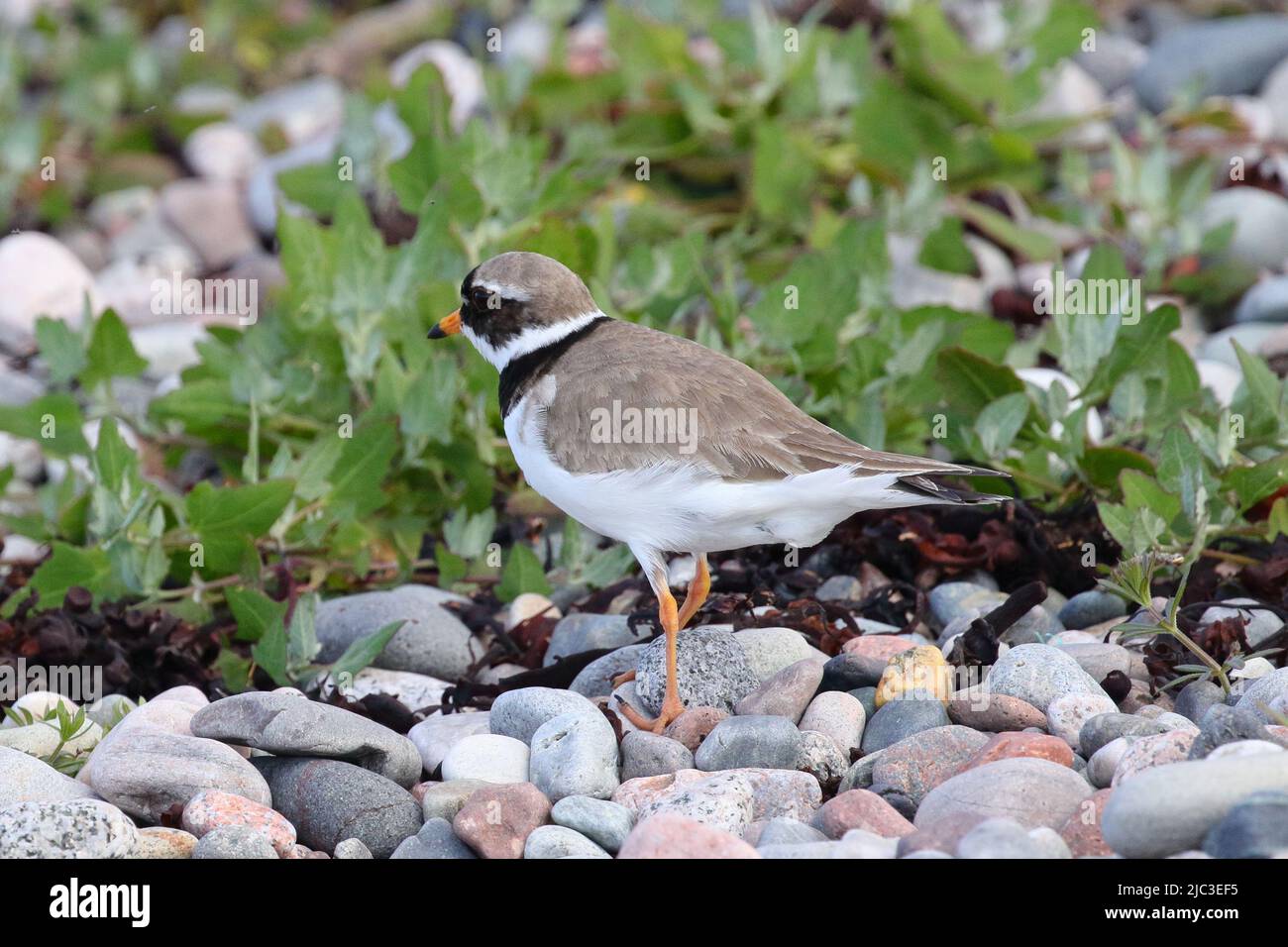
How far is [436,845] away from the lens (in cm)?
428

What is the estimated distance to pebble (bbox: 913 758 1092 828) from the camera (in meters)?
4.05

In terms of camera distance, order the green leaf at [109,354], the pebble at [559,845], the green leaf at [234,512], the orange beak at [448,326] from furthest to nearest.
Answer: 1. the green leaf at [109,354]
2. the green leaf at [234,512]
3. the orange beak at [448,326]
4. the pebble at [559,845]

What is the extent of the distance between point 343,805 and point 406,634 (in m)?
1.26

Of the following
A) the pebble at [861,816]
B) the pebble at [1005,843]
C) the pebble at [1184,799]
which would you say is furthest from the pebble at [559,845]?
the pebble at [1184,799]

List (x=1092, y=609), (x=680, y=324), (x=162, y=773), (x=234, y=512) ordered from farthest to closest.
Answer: (x=680, y=324)
(x=234, y=512)
(x=1092, y=609)
(x=162, y=773)

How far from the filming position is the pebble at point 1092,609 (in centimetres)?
552

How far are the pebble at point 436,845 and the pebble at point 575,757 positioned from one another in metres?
0.34

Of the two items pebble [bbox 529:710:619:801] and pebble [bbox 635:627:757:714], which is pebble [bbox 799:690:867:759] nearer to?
pebble [bbox 635:627:757:714]

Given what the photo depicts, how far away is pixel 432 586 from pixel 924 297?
3.22 meters

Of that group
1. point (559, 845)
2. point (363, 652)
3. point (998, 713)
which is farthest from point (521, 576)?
point (998, 713)

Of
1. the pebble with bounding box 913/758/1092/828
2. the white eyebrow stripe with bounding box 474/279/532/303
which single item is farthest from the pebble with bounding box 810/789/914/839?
the white eyebrow stripe with bounding box 474/279/532/303

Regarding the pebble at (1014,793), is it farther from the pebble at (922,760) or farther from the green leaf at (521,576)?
the green leaf at (521,576)

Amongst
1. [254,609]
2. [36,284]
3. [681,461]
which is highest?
[36,284]

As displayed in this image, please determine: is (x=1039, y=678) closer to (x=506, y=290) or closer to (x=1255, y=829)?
(x=1255, y=829)
